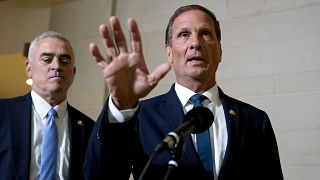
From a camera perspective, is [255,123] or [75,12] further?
[75,12]

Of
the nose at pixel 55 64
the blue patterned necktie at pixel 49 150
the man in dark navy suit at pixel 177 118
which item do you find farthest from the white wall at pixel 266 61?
the blue patterned necktie at pixel 49 150

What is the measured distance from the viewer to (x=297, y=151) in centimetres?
202

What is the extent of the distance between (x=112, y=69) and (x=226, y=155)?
461 millimetres

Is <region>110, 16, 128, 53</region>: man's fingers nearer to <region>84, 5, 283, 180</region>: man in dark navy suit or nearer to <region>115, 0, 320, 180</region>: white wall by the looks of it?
<region>84, 5, 283, 180</region>: man in dark navy suit

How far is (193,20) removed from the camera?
1.47 m

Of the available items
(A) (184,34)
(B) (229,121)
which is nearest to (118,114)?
(B) (229,121)

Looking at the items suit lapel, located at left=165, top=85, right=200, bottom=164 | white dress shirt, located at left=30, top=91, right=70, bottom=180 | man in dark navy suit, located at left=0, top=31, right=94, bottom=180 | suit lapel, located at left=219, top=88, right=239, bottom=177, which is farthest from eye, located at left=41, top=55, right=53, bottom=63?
suit lapel, located at left=219, top=88, right=239, bottom=177

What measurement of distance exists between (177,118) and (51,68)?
29.9 inches

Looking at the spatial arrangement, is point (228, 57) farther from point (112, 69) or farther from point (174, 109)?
point (112, 69)

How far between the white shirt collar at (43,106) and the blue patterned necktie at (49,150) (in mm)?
43

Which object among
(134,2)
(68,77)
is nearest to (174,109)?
(68,77)

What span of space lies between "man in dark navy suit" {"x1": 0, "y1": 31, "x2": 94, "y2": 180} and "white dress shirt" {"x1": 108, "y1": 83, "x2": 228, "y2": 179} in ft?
1.76

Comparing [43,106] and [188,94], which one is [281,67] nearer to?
[188,94]

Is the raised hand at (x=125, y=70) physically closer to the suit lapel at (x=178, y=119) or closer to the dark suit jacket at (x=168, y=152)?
the dark suit jacket at (x=168, y=152)
